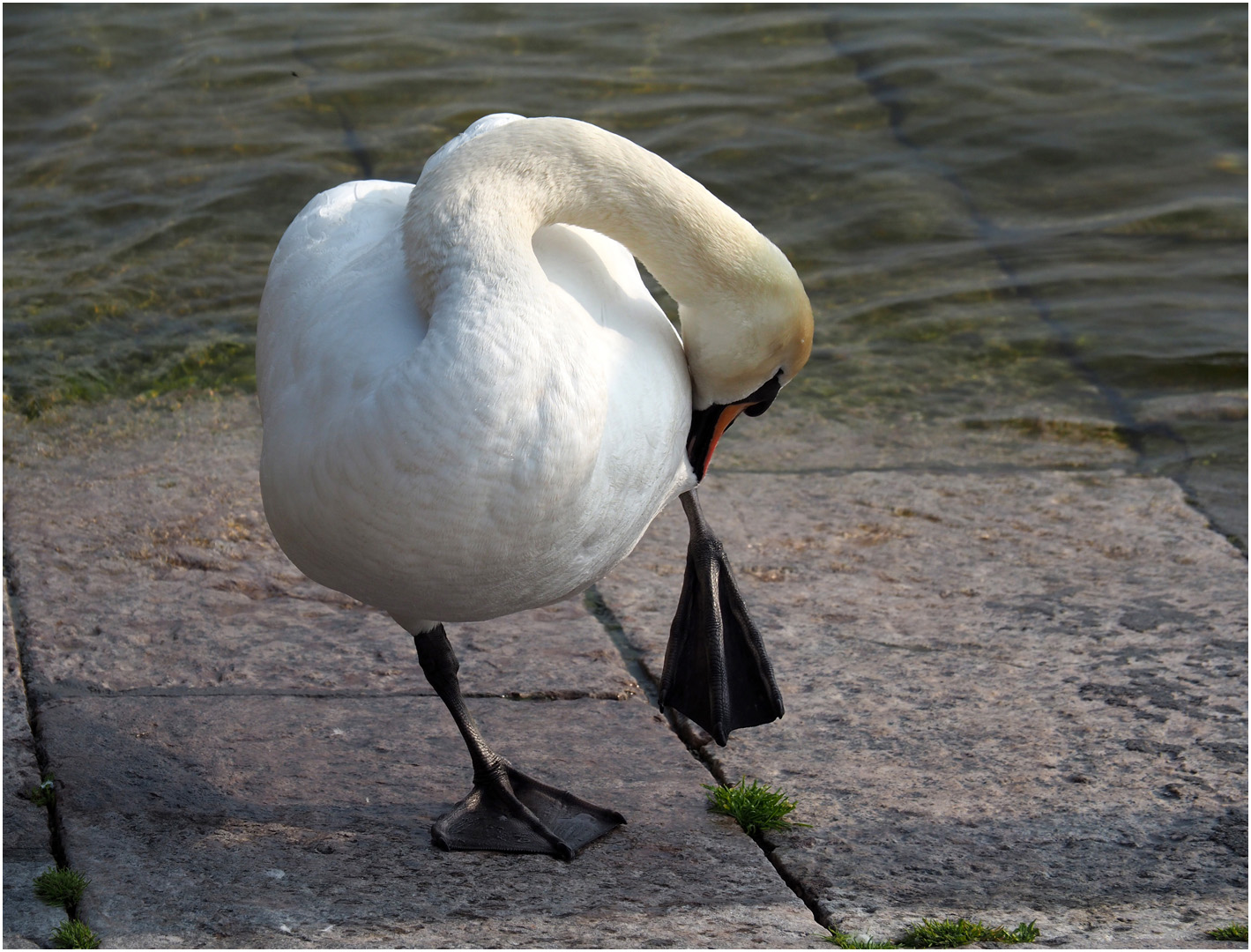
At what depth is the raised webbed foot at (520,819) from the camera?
284cm

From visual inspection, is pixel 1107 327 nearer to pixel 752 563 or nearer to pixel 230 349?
pixel 752 563

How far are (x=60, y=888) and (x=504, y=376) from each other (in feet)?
4.20

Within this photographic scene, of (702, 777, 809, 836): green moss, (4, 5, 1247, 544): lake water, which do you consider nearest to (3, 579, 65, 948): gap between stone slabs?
(702, 777, 809, 836): green moss

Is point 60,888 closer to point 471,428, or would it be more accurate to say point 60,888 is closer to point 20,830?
point 20,830

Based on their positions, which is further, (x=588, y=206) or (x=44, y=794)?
(x=44, y=794)

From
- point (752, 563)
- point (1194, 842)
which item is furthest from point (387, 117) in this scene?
point (1194, 842)

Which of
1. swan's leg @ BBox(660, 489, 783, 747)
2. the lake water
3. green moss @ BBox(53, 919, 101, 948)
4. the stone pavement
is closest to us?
green moss @ BBox(53, 919, 101, 948)

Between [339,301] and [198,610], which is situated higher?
[339,301]

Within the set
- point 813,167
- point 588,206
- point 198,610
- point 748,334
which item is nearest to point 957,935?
point 748,334

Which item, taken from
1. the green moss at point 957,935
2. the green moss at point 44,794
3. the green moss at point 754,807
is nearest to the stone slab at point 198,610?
the green moss at point 44,794

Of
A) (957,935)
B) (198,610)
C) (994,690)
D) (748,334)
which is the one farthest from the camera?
(198,610)

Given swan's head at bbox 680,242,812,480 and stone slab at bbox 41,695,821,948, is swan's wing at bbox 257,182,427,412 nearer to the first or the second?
swan's head at bbox 680,242,812,480

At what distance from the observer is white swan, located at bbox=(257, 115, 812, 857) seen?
229 cm

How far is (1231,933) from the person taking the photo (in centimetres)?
255
